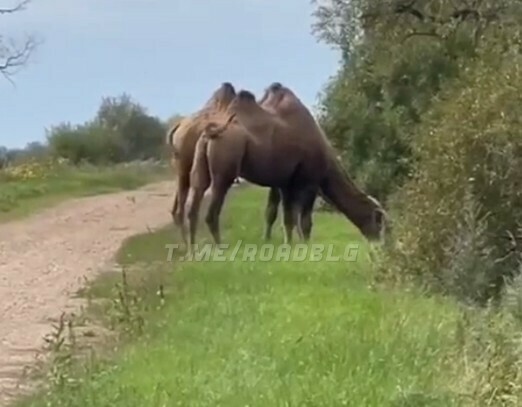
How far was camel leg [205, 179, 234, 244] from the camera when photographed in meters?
22.7

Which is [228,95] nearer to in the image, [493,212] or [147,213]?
[493,212]

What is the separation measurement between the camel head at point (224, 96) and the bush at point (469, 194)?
22.2ft

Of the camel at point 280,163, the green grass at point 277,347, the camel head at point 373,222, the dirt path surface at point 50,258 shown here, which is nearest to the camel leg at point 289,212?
the camel at point 280,163

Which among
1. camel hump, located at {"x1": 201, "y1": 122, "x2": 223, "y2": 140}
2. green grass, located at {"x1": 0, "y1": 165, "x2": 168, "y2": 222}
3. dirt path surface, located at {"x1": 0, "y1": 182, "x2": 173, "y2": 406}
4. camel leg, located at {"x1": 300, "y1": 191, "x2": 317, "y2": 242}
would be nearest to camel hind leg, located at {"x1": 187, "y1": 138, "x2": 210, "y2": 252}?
camel hump, located at {"x1": 201, "y1": 122, "x2": 223, "y2": 140}

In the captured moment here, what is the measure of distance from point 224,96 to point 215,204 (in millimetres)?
2259

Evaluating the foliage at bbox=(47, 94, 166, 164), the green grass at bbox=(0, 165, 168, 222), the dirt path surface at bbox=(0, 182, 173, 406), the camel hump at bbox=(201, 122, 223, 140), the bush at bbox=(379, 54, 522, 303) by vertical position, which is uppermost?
the bush at bbox=(379, 54, 522, 303)

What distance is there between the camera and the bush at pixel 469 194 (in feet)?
53.0

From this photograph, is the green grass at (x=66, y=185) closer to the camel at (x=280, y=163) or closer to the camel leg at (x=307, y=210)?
the camel at (x=280, y=163)

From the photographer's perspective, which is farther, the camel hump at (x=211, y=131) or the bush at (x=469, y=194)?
the camel hump at (x=211, y=131)

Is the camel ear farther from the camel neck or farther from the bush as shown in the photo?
the bush

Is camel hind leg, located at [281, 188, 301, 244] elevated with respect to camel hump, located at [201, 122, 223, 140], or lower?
lower

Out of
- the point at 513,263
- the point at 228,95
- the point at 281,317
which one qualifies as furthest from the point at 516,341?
the point at 228,95

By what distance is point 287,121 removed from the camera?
2450cm

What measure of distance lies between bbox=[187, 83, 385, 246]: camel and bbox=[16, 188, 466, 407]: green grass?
4.85m
